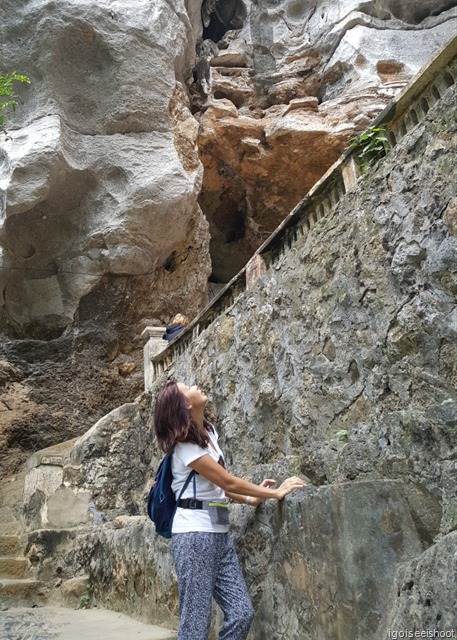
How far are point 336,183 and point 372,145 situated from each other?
418 mm

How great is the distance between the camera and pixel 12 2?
9852 mm

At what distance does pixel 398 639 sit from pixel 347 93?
13.4 meters

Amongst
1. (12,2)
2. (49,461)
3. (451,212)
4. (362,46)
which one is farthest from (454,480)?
(362,46)

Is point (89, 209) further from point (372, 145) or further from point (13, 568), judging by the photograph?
point (372, 145)

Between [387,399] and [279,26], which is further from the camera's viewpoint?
[279,26]

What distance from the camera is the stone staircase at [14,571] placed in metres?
4.41

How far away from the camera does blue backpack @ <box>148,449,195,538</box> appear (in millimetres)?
2150

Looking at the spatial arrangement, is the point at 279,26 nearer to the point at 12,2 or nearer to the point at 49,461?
the point at 12,2

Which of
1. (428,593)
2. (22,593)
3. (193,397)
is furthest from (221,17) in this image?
(428,593)

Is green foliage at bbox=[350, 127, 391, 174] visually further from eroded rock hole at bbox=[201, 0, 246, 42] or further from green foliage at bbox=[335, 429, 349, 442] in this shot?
eroded rock hole at bbox=[201, 0, 246, 42]

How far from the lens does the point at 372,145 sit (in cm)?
314

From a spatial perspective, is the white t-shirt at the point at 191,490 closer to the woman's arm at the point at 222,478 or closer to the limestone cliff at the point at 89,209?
the woman's arm at the point at 222,478

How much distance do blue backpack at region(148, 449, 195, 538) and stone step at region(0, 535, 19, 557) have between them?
3996 millimetres

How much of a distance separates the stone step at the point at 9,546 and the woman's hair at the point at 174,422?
13.5 ft
